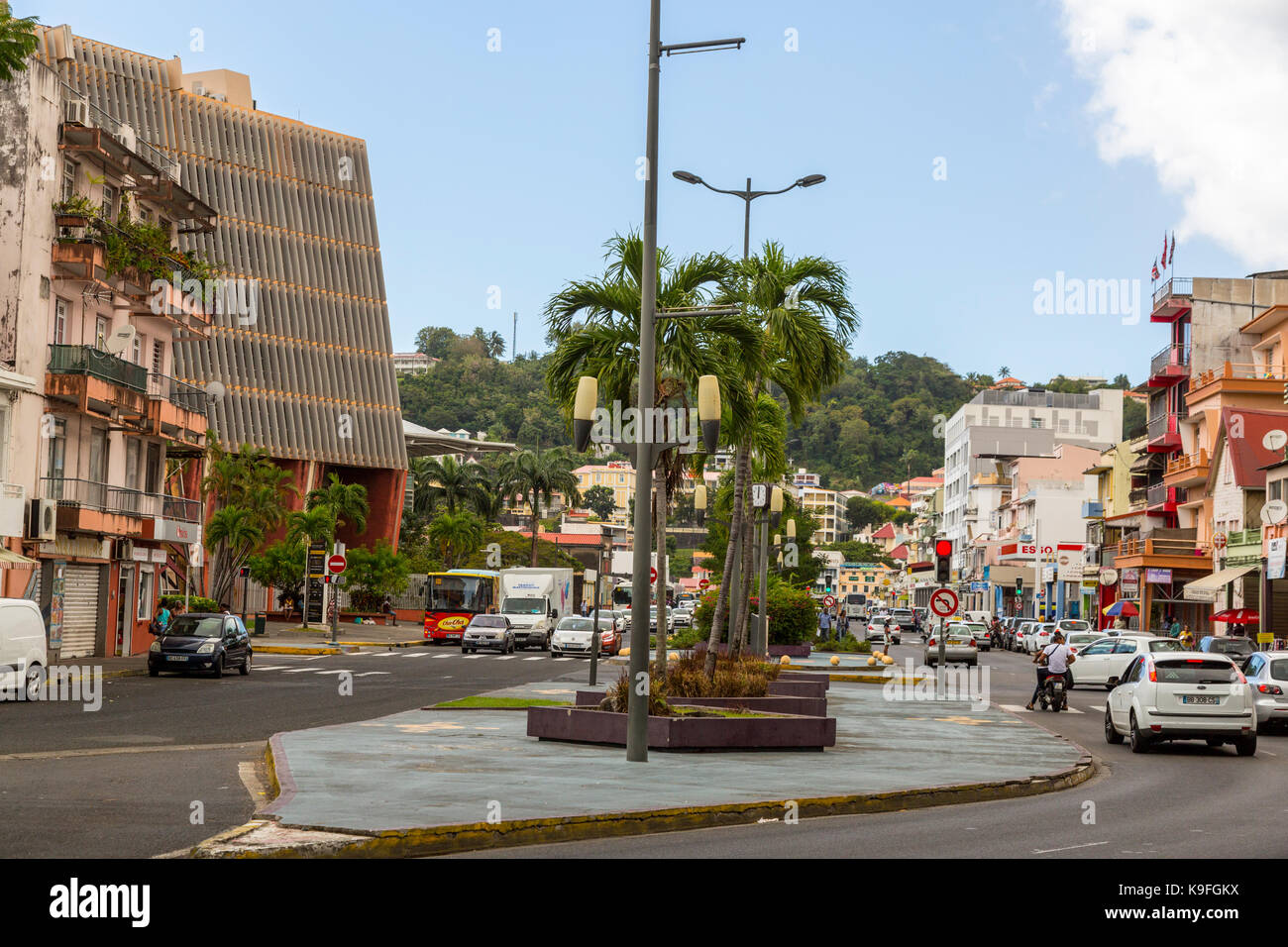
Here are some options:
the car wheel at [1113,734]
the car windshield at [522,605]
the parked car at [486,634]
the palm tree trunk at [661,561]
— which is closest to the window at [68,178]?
the parked car at [486,634]

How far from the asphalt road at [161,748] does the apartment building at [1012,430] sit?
108 m

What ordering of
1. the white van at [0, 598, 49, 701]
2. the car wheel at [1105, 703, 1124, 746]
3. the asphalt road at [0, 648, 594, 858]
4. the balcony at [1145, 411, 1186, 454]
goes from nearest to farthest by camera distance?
1. the asphalt road at [0, 648, 594, 858]
2. the car wheel at [1105, 703, 1124, 746]
3. the white van at [0, 598, 49, 701]
4. the balcony at [1145, 411, 1186, 454]

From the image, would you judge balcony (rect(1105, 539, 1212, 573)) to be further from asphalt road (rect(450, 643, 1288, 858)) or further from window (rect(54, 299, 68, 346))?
asphalt road (rect(450, 643, 1288, 858))

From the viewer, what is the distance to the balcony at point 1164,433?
73.9m

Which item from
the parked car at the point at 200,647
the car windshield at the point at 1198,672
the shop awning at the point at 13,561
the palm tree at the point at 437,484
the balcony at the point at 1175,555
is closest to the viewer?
the car windshield at the point at 1198,672

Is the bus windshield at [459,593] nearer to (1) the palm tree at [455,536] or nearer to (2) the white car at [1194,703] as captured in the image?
(1) the palm tree at [455,536]

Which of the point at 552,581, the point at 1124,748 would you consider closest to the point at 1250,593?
the point at 552,581

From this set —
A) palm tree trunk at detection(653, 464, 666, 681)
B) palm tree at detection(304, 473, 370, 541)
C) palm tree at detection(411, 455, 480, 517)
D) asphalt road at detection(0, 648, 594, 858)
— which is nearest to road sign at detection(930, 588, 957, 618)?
palm tree trunk at detection(653, 464, 666, 681)

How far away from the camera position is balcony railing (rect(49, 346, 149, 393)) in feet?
131

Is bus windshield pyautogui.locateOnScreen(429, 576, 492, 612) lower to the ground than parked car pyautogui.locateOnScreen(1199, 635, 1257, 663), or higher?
higher

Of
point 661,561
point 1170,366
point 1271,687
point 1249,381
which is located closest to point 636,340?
point 661,561

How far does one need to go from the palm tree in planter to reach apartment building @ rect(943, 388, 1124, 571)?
392ft

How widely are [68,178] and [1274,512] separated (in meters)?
42.0

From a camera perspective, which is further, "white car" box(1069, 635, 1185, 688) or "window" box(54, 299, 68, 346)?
"white car" box(1069, 635, 1185, 688)
